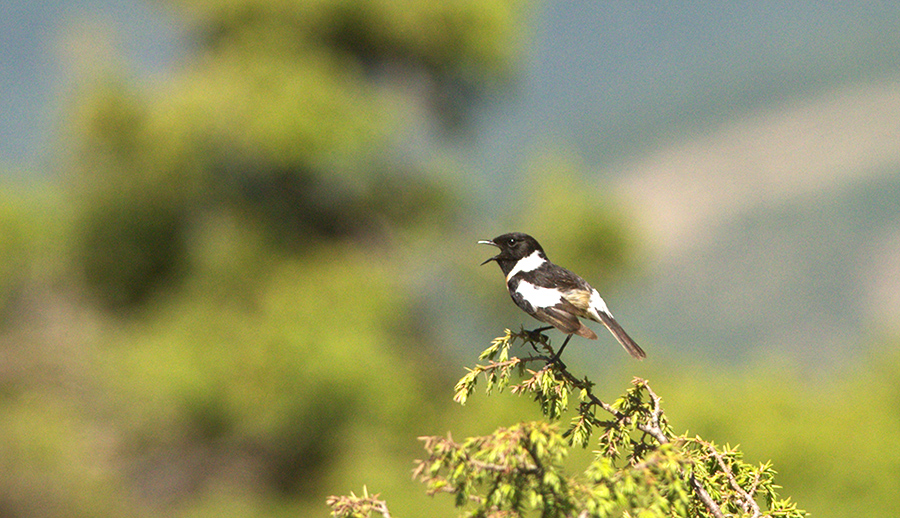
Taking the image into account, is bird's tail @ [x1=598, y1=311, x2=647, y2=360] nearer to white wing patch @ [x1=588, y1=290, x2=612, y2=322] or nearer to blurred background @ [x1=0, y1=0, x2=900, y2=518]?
white wing patch @ [x1=588, y1=290, x2=612, y2=322]

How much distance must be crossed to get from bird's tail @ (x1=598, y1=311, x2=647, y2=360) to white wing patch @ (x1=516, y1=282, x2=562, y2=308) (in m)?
0.30

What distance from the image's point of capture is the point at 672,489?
257 cm

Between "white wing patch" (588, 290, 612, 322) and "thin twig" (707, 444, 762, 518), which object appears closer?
"thin twig" (707, 444, 762, 518)

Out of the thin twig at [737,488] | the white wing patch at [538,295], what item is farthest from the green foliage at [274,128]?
the thin twig at [737,488]

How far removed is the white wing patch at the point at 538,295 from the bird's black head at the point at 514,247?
680 millimetres

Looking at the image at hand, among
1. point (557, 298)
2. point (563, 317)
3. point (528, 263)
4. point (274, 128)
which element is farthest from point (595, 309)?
point (274, 128)

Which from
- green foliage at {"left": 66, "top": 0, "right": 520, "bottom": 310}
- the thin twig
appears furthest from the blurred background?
the thin twig

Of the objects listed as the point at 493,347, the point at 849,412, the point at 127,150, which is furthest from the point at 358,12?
the point at 493,347

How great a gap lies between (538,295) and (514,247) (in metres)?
1.02

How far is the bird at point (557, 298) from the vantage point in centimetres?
412

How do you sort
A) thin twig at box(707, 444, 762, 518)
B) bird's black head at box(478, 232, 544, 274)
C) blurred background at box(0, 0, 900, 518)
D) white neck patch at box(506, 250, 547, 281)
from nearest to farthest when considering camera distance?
thin twig at box(707, 444, 762, 518), white neck patch at box(506, 250, 547, 281), bird's black head at box(478, 232, 544, 274), blurred background at box(0, 0, 900, 518)

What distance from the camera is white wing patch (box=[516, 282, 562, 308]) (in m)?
4.37

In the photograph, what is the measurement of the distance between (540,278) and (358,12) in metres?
16.0

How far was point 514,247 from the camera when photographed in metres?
5.44
